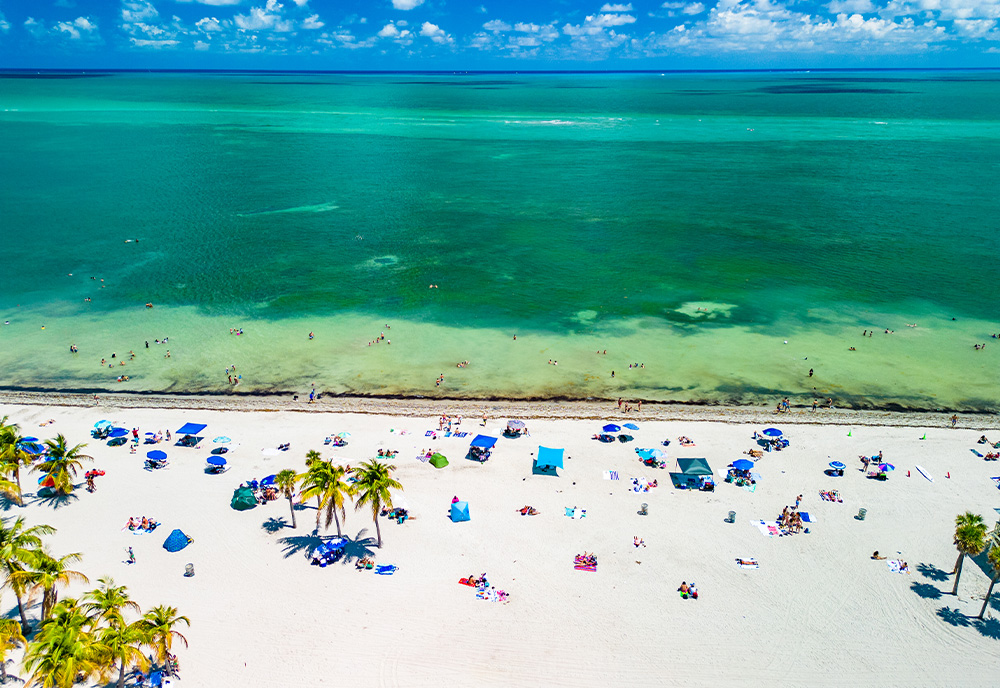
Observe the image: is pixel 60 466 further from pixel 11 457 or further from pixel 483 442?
pixel 483 442

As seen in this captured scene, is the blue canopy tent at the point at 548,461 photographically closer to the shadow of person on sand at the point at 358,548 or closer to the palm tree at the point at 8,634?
the shadow of person on sand at the point at 358,548

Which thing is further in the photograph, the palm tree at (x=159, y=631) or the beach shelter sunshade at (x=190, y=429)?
the beach shelter sunshade at (x=190, y=429)

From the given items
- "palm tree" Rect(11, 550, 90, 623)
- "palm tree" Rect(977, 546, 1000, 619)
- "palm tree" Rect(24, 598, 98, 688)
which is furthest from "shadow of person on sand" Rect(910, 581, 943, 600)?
"palm tree" Rect(11, 550, 90, 623)

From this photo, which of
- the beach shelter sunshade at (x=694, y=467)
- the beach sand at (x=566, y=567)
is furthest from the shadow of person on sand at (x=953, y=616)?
the beach shelter sunshade at (x=694, y=467)

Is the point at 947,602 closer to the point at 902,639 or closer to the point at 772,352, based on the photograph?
the point at 902,639

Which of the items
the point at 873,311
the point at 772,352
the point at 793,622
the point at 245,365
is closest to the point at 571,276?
the point at 772,352

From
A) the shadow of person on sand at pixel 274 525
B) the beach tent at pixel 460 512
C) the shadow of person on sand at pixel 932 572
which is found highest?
the beach tent at pixel 460 512
